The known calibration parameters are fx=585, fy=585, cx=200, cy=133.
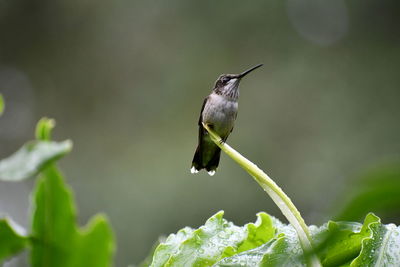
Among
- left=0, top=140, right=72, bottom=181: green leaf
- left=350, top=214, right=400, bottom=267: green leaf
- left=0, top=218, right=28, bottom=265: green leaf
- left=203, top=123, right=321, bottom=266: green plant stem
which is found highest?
left=0, top=140, right=72, bottom=181: green leaf

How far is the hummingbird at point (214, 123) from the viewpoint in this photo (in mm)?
3840

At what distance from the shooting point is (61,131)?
12.8m

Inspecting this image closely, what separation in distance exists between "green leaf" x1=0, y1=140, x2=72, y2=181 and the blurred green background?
8.34 m

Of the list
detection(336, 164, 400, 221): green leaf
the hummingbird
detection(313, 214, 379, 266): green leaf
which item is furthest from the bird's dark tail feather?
detection(336, 164, 400, 221): green leaf

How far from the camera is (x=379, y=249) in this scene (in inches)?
41.9

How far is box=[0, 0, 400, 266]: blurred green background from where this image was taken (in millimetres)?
10320

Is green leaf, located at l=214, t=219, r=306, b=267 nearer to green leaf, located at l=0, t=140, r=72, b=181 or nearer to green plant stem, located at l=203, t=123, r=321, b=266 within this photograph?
green plant stem, located at l=203, t=123, r=321, b=266

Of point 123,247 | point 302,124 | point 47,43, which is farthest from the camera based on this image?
point 47,43

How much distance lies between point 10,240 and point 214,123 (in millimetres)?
2669

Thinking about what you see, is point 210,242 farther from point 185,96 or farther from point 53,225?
point 185,96

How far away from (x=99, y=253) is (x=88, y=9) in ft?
47.4

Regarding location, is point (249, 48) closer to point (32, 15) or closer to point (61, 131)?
point (61, 131)

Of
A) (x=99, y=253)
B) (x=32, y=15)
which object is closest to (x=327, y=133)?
(x=32, y=15)

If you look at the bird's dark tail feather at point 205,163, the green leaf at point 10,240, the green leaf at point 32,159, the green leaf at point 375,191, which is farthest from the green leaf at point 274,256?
the bird's dark tail feather at point 205,163
